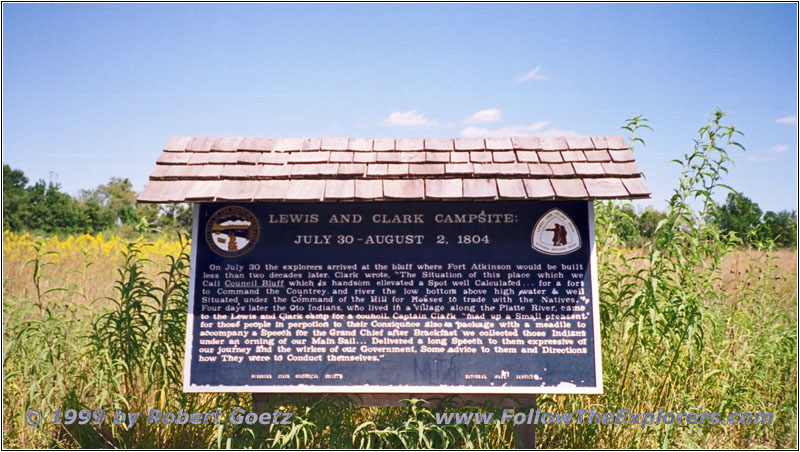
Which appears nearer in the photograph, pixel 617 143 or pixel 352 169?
pixel 352 169

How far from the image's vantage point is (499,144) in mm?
4930

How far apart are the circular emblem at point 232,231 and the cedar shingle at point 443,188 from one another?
1.47 meters

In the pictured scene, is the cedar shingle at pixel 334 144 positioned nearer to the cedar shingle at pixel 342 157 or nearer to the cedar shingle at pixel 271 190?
the cedar shingle at pixel 342 157

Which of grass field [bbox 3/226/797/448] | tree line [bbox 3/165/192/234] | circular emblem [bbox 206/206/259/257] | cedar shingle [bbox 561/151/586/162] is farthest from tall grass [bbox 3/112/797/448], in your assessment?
tree line [bbox 3/165/192/234]

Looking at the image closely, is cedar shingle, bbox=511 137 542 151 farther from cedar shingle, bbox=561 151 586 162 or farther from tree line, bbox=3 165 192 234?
tree line, bbox=3 165 192 234

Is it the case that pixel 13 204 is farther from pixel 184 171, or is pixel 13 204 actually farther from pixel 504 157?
pixel 504 157

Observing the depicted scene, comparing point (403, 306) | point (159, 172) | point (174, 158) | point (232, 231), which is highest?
point (174, 158)

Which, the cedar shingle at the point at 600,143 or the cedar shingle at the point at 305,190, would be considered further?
the cedar shingle at the point at 600,143

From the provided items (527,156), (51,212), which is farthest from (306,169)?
(51,212)

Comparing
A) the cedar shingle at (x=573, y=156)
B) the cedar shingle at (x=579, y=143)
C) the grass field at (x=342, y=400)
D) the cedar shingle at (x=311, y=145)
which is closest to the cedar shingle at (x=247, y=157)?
the cedar shingle at (x=311, y=145)

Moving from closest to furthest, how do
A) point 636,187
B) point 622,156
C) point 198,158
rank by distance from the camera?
point 636,187, point 622,156, point 198,158

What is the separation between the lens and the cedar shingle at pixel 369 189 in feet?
14.2

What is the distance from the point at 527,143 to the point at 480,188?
2.83 feet

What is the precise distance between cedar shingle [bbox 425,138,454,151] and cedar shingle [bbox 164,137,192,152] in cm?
214
